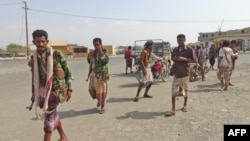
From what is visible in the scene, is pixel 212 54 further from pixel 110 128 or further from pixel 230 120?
pixel 110 128

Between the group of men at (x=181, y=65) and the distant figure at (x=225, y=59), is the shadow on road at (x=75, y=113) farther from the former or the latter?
the distant figure at (x=225, y=59)

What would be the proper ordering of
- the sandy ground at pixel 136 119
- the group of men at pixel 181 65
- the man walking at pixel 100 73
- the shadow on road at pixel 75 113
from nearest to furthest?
the sandy ground at pixel 136 119
the group of men at pixel 181 65
the shadow on road at pixel 75 113
the man walking at pixel 100 73

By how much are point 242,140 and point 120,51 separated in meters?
75.5

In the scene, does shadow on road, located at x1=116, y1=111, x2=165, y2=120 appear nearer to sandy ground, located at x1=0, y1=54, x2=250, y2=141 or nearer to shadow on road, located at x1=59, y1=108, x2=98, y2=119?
sandy ground, located at x1=0, y1=54, x2=250, y2=141

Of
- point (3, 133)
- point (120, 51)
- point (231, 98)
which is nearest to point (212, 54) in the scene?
point (231, 98)

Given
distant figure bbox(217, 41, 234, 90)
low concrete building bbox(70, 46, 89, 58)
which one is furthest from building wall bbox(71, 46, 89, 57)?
distant figure bbox(217, 41, 234, 90)

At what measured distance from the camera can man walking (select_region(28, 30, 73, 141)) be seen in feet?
13.2

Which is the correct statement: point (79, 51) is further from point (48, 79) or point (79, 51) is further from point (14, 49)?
point (48, 79)

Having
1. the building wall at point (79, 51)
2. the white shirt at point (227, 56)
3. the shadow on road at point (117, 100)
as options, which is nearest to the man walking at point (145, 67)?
the shadow on road at point (117, 100)

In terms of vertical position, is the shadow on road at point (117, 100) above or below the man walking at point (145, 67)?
below

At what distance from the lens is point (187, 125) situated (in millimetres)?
5531

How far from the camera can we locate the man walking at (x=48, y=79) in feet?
13.2

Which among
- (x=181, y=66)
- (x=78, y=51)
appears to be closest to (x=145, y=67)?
(x=181, y=66)

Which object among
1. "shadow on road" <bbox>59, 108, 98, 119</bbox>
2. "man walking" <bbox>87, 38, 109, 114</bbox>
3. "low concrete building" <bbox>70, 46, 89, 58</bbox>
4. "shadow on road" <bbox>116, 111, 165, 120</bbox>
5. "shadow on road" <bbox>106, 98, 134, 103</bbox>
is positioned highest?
"low concrete building" <bbox>70, 46, 89, 58</bbox>
